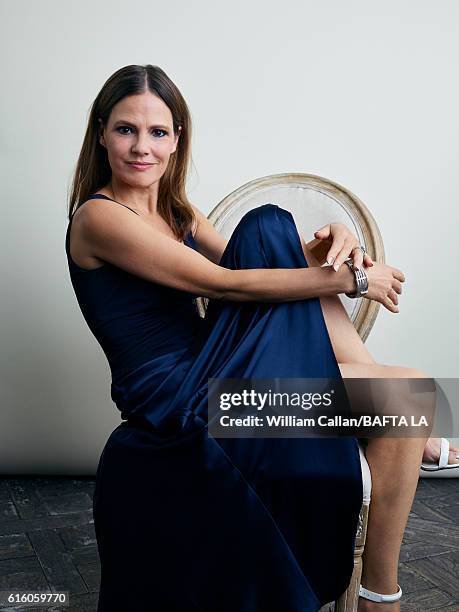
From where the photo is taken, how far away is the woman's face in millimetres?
1750

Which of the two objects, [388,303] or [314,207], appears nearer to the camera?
[388,303]

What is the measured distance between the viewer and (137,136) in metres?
1.76

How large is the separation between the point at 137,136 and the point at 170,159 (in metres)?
0.23

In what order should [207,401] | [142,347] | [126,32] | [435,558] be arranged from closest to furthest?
[207,401]
[142,347]
[435,558]
[126,32]

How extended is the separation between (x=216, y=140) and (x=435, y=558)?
5.40ft

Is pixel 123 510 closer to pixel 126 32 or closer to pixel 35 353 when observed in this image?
pixel 35 353

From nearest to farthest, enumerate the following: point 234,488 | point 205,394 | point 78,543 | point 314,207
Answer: point 234,488 → point 205,394 → point 314,207 → point 78,543

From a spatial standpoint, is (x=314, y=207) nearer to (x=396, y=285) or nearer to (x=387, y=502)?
(x=396, y=285)

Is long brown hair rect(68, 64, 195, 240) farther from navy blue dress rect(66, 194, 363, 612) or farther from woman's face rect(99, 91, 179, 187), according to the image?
navy blue dress rect(66, 194, 363, 612)

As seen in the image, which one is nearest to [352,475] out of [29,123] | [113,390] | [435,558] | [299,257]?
[299,257]

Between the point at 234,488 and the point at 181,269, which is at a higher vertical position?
the point at 181,269

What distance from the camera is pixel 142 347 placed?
1714 mm

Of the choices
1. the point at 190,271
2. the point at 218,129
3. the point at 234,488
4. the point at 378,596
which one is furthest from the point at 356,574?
the point at 218,129

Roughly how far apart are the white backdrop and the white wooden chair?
2.32ft
